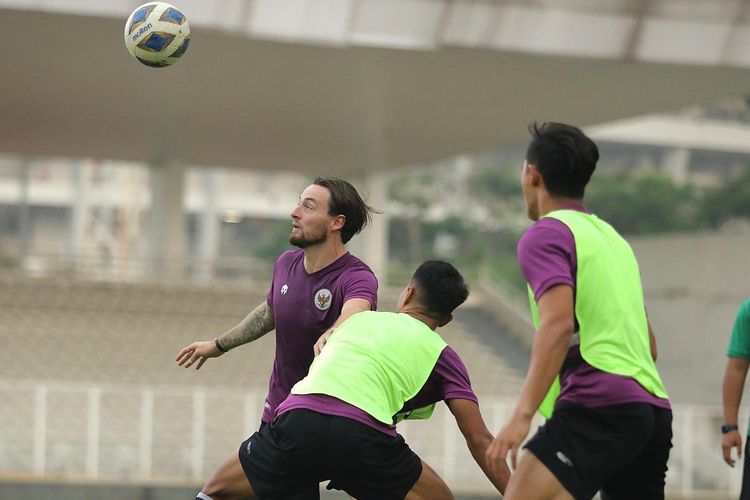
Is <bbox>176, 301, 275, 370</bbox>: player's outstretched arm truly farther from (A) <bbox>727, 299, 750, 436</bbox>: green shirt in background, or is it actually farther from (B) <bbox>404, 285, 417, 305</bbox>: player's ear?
(A) <bbox>727, 299, 750, 436</bbox>: green shirt in background

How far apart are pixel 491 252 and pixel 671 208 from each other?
32.6 feet

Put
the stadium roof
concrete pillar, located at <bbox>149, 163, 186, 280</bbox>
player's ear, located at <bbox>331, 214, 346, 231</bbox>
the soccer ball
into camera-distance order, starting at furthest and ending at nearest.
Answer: concrete pillar, located at <bbox>149, 163, 186, 280</bbox> → the stadium roof → the soccer ball → player's ear, located at <bbox>331, 214, 346, 231</bbox>

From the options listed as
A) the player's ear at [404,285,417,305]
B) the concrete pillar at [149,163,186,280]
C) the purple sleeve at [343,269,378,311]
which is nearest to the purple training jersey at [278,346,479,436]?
the player's ear at [404,285,417,305]

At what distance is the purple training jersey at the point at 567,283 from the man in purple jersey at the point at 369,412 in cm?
55

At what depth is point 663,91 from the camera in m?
21.4

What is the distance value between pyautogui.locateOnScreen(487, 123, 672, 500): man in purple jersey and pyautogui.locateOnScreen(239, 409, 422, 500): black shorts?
2.31ft

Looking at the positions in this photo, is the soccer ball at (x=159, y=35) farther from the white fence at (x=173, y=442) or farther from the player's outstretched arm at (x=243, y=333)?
the white fence at (x=173, y=442)

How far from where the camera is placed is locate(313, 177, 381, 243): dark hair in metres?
5.66

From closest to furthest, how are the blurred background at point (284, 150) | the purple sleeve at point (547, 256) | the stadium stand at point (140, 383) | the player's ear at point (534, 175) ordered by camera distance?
the purple sleeve at point (547, 256)
the player's ear at point (534, 175)
the stadium stand at point (140, 383)
the blurred background at point (284, 150)

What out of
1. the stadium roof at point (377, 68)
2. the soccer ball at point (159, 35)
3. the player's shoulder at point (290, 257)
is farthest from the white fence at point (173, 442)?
the player's shoulder at point (290, 257)

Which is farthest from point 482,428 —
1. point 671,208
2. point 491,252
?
point 491,252

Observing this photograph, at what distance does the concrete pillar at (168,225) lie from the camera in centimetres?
2869

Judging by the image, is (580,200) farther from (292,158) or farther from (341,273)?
(292,158)

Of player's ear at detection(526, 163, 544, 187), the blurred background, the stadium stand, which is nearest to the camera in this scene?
player's ear at detection(526, 163, 544, 187)
